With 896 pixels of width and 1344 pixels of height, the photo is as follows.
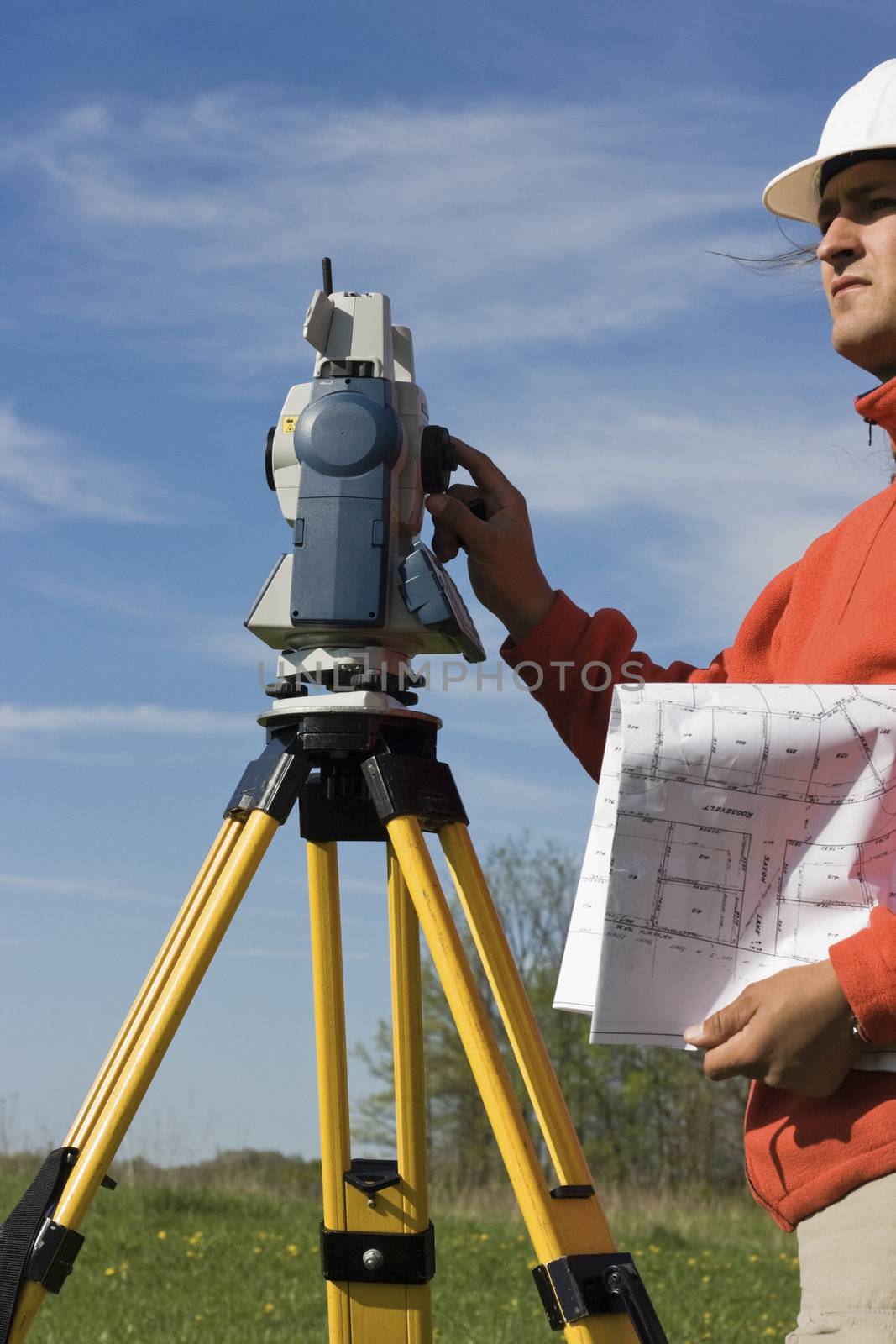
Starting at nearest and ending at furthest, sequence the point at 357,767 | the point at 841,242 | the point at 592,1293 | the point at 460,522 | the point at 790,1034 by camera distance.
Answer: the point at 790,1034 < the point at 592,1293 < the point at 841,242 < the point at 357,767 < the point at 460,522

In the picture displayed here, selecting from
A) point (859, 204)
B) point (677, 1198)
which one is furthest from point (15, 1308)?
point (677, 1198)

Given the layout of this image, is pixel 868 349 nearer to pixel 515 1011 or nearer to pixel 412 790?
pixel 412 790

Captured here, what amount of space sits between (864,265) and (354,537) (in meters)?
0.96

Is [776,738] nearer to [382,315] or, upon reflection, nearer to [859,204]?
[859,204]

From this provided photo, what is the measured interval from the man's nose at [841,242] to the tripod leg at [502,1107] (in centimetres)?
115

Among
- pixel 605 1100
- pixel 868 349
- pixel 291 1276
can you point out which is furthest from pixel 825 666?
pixel 605 1100

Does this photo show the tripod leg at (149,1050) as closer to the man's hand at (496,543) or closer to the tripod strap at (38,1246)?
the tripod strap at (38,1246)

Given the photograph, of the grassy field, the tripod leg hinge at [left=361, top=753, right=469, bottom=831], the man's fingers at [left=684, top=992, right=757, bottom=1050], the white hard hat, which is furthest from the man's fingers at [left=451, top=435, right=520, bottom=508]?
the grassy field

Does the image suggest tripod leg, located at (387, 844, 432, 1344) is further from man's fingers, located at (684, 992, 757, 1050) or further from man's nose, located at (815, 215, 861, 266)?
man's nose, located at (815, 215, 861, 266)

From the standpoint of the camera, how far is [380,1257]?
→ 249 centimetres

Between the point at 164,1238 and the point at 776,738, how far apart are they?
6.07 m

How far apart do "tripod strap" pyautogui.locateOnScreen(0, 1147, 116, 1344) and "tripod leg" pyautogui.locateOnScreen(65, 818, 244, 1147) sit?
0.07 m

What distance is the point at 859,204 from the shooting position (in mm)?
2137

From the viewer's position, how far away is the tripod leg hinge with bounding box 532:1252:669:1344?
185 centimetres
